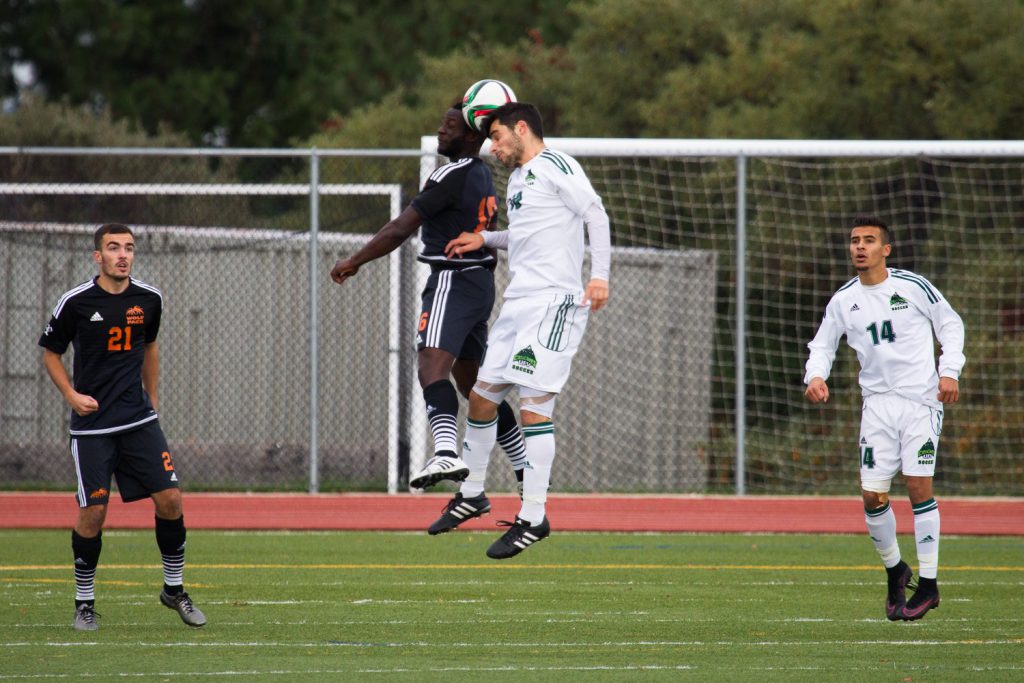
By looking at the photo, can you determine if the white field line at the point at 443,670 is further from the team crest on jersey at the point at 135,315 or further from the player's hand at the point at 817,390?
the team crest on jersey at the point at 135,315

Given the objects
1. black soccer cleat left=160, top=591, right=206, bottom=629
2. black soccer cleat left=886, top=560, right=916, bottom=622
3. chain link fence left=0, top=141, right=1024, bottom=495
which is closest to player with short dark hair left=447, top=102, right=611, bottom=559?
black soccer cleat left=160, top=591, right=206, bottom=629

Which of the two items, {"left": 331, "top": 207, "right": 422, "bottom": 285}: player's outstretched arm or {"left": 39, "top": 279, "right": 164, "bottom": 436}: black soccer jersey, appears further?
{"left": 39, "top": 279, "right": 164, "bottom": 436}: black soccer jersey

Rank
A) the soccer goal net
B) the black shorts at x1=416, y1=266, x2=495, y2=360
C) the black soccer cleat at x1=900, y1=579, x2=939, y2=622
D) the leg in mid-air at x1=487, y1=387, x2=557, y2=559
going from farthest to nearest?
1. the soccer goal net
2. the black soccer cleat at x1=900, y1=579, x2=939, y2=622
3. the black shorts at x1=416, y1=266, x2=495, y2=360
4. the leg in mid-air at x1=487, y1=387, x2=557, y2=559

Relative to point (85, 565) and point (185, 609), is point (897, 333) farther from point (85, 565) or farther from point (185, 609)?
point (85, 565)

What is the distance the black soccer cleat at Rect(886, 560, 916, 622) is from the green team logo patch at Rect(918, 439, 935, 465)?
2.06ft

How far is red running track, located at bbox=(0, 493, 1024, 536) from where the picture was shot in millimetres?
15031

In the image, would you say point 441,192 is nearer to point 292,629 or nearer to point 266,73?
point 292,629

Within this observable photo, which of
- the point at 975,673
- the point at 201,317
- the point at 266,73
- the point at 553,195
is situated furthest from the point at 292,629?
the point at 266,73

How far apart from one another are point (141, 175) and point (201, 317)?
8884mm

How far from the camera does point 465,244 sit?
28.6ft

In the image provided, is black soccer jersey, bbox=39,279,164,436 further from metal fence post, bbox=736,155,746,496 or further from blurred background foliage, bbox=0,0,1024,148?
blurred background foliage, bbox=0,0,1024,148

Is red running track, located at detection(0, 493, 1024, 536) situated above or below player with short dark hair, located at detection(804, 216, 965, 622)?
below

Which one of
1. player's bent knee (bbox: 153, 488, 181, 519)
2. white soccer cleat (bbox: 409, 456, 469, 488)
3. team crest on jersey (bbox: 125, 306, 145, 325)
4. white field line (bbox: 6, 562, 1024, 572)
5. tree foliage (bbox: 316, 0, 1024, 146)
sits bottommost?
white field line (bbox: 6, 562, 1024, 572)

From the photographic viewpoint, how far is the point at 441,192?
8812mm
